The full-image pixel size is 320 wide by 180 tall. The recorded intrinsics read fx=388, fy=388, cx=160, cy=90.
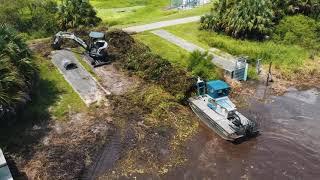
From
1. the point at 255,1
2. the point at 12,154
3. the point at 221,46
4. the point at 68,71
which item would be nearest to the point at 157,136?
the point at 12,154

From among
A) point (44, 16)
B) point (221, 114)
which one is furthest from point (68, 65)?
point (221, 114)

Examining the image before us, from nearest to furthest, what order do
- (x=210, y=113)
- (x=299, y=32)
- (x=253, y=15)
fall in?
(x=210, y=113), (x=253, y=15), (x=299, y=32)

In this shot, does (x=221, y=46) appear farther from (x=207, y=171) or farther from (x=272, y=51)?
(x=207, y=171)

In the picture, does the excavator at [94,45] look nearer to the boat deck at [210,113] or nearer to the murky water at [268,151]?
the boat deck at [210,113]

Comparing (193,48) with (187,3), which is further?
(187,3)

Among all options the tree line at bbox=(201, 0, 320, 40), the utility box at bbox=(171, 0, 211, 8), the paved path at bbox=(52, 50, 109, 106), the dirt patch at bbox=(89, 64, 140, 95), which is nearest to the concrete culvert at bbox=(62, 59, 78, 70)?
the paved path at bbox=(52, 50, 109, 106)

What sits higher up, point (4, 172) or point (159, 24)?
point (159, 24)

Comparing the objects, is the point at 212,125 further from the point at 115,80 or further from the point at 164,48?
the point at 164,48
